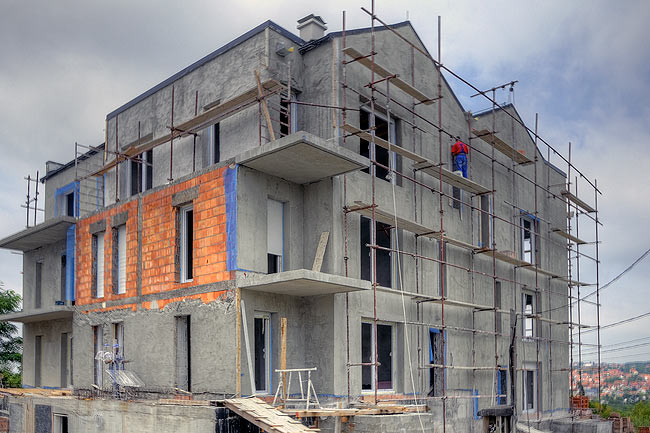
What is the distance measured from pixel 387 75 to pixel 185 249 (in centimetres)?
690

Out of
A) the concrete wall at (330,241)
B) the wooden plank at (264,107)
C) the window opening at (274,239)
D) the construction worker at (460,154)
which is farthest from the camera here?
the construction worker at (460,154)

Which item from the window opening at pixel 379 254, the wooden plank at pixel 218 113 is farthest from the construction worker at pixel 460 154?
the wooden plank at pixel 218 113

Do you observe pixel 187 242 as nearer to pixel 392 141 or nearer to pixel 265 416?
pixel 265 416

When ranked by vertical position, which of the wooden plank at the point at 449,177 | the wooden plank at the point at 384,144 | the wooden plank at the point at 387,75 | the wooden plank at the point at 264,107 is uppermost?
the wooden plank at the point at 387,75

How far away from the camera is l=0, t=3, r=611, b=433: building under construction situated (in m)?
15.8

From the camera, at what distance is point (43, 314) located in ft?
72.8

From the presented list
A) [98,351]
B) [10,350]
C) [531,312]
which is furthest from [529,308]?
[10,350]

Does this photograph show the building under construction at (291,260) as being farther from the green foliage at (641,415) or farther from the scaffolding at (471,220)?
the green foliage at (641,415)

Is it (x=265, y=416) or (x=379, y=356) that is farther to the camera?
(x=379, y=356)

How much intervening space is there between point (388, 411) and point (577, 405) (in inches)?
642

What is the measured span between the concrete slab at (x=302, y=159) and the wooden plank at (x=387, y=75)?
2.90m

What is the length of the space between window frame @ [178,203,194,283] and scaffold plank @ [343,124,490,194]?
4.56m

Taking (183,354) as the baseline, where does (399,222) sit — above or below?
above

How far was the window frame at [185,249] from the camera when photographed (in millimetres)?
17562
